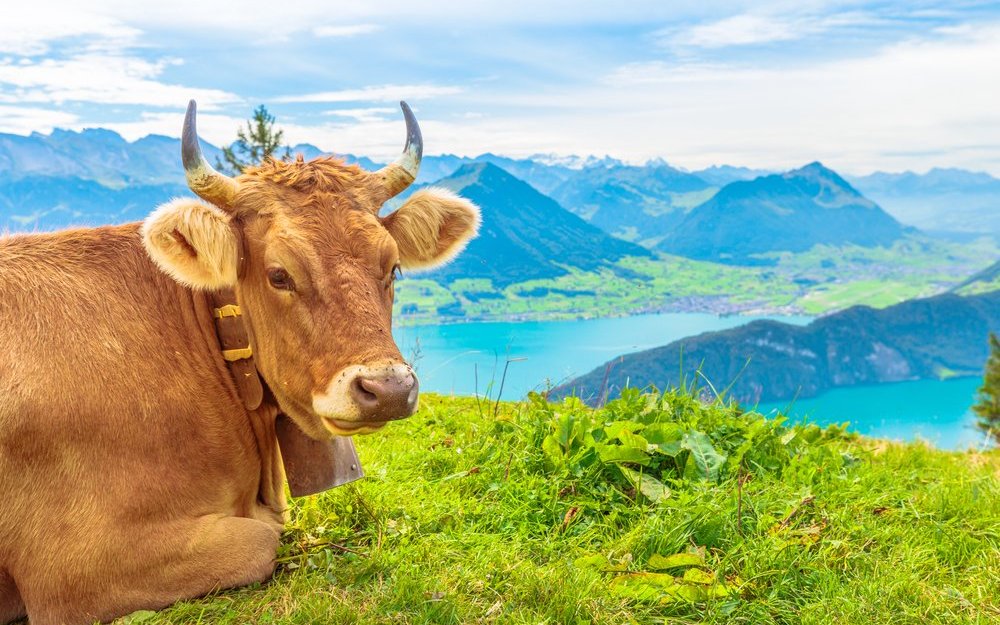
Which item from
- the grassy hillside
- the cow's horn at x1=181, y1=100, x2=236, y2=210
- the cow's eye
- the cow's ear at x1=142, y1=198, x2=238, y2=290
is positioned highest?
the cow's horn at x1=181, y1=100, x2=236, y2=210

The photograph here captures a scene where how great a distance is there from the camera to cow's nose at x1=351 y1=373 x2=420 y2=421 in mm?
3824

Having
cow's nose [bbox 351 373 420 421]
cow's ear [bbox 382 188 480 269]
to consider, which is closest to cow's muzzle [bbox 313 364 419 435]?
cow's nose [bbox 351 373 420 421]

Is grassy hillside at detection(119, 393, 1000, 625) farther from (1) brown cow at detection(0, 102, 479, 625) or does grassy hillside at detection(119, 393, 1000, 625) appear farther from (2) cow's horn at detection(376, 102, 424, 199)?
(2) cow's horn at detection(376, 102, 424, 199)

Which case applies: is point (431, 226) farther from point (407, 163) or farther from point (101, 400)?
point (101, 400)

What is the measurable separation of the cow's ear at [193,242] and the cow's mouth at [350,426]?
110cm

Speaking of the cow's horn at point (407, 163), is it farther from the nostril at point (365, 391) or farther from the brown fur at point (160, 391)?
the nostril at point (365, 391)

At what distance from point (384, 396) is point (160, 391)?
5.27 ft

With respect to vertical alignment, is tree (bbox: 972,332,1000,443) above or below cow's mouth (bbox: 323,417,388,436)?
below

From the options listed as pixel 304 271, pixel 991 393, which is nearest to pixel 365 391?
pixel 304 271

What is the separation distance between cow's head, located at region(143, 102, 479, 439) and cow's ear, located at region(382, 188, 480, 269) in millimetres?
334

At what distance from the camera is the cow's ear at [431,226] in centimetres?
518

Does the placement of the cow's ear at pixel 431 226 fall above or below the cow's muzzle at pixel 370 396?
above

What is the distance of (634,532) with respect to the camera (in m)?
4.99

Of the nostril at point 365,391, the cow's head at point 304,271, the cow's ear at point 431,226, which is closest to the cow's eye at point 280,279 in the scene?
the cow's head at point 304,271
